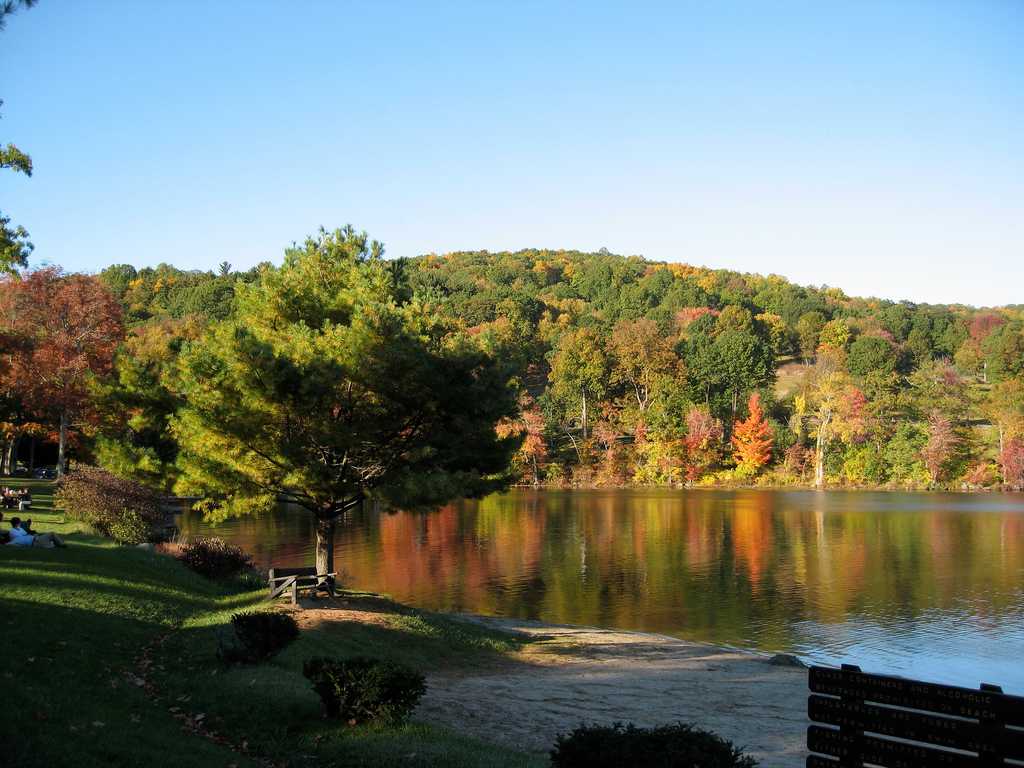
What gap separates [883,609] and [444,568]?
55.7 ft

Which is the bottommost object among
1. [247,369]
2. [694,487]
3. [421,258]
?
[694,487]

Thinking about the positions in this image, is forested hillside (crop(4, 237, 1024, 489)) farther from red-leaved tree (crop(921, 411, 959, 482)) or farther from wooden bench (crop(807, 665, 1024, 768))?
wooden bench (crop(807, 665, 1024, 768))

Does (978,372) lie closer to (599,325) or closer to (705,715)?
(599,325)

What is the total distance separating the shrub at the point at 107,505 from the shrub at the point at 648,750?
23607 mm

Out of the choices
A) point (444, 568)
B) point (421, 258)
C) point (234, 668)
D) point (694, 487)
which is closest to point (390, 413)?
point (234, 668)

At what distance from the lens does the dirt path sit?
12.5 meters

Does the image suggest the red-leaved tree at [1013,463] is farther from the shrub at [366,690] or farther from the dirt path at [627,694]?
the shrub at [366,690]

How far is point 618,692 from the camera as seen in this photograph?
15945mm

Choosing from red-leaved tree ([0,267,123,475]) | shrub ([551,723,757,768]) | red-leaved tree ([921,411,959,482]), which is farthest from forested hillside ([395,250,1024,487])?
shrub ([551,723,757,768])

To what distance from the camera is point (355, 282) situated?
22.5 meters

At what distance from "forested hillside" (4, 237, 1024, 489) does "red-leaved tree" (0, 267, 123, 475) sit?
0.91ft

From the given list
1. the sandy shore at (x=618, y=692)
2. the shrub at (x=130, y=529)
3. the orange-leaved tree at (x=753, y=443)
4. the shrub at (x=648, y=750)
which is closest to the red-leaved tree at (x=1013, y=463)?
the orange-leaved tree at (x=753, y=443)

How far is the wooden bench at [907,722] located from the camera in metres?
6.68

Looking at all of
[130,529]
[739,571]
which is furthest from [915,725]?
[739,571]
